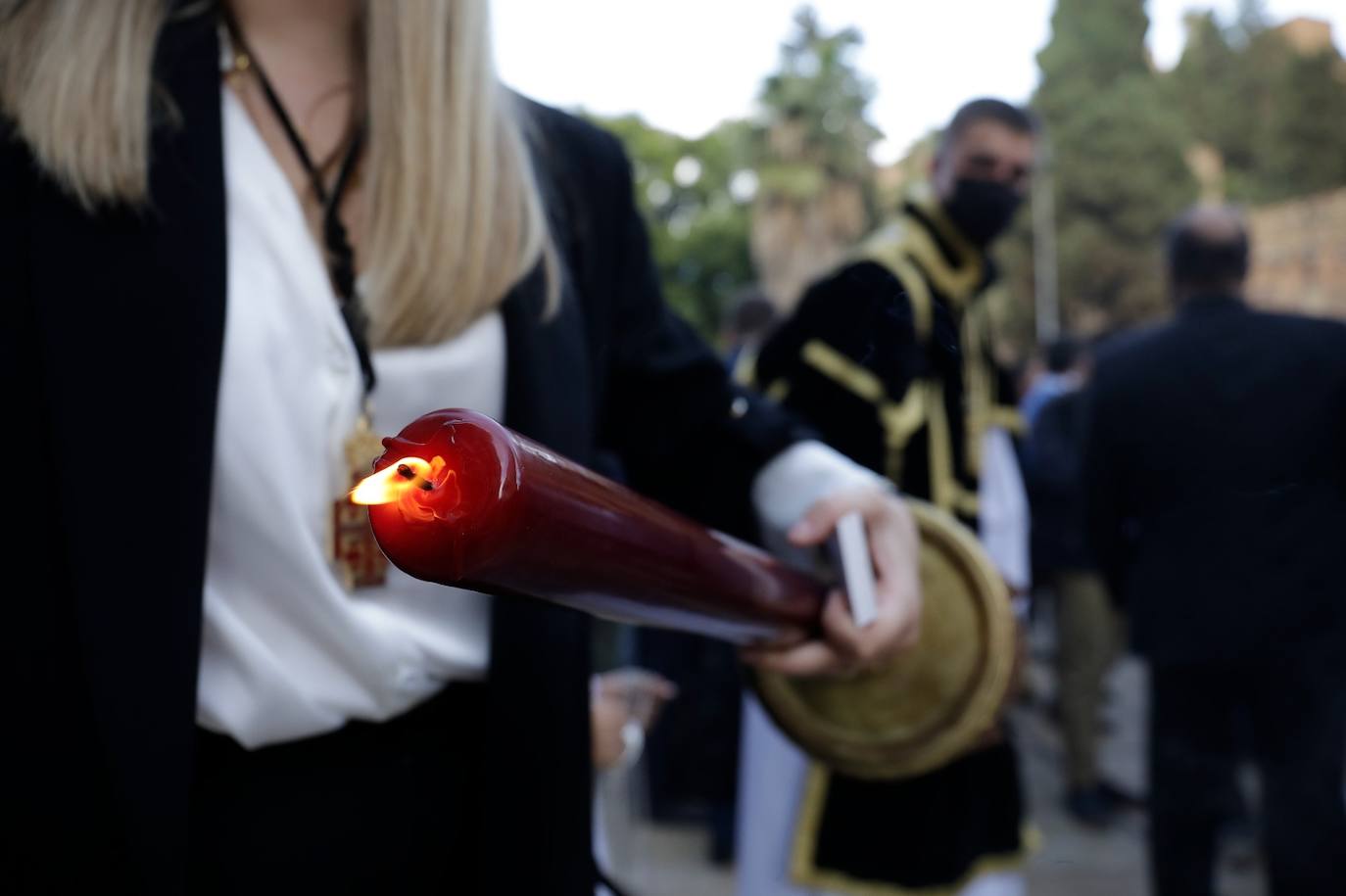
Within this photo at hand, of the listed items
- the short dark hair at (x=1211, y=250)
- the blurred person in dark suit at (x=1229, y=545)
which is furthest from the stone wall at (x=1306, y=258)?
the blurred person in dark suit at (x=1229, y=545)

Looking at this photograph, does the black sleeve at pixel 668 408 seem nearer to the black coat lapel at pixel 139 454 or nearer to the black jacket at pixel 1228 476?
the black coat lapel at pixel 139 454

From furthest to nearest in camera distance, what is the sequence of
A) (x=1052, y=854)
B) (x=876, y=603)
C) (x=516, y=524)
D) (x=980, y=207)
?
(x=1052, y=854)
(x=980, y=207)
(x=876, y=603)
(x=516, y=524)

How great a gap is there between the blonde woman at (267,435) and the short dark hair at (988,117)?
247cm

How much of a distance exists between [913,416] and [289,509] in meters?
2.35

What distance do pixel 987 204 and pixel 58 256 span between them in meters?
2.80

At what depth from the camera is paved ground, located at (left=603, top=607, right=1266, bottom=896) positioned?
4.83 m

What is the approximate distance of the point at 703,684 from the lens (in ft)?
18.9

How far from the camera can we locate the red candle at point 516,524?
0.64m

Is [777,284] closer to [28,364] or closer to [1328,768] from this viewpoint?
[1328,768]

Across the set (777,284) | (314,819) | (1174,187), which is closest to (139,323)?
(314,819)

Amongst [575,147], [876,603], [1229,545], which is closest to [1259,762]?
[1229,545]

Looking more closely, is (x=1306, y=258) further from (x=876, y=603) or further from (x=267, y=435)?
(x=267, y=435)

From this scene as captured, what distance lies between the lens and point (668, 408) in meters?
1.53

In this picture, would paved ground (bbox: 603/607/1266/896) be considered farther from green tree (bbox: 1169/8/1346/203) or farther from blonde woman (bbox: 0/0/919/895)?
green tree (bbox: 1169/8/1346/203)
